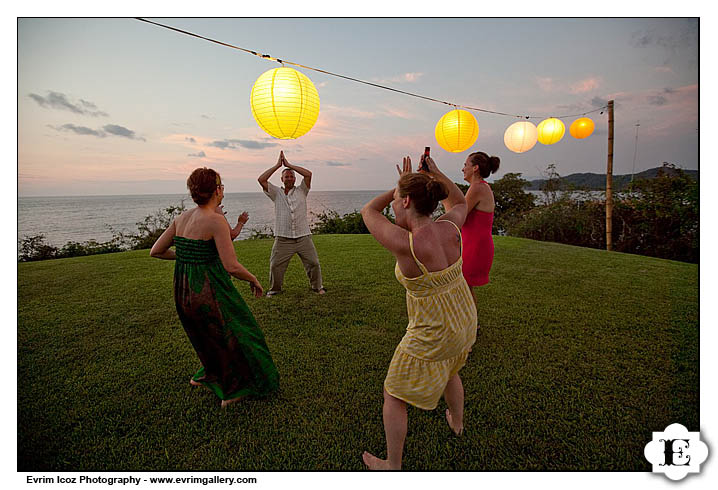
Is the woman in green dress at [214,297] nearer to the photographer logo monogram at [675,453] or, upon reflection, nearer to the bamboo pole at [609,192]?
the photographer logo monogram at [675,453]

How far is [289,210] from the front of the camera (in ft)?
14.2

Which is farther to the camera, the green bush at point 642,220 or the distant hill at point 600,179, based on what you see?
the distant hill at point 600,179

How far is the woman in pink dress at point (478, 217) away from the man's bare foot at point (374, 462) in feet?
5.74

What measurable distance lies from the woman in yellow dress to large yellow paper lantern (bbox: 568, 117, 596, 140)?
6.29 metres

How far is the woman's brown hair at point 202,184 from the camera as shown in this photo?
1.95 meters

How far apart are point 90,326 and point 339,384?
9.53 feet

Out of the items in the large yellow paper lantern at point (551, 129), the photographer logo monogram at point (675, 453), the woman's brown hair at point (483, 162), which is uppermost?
the large yellow paper lantern at point (551, 129)

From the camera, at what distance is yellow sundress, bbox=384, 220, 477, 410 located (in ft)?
4.91

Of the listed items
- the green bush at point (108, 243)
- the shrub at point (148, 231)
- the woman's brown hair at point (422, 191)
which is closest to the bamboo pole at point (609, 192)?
the woman's brown hair at point (422, 191)

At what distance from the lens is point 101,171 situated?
7059 millimetres

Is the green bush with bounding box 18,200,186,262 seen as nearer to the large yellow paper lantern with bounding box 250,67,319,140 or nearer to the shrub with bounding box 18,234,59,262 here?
the shrub with bounding box 18,234,59,262

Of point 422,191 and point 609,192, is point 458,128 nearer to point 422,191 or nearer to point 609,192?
point 422,191

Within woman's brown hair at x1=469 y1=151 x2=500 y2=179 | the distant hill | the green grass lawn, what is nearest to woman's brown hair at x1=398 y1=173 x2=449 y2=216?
the green grass lawn

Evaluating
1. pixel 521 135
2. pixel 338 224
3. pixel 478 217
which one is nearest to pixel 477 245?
pixel 478 217
